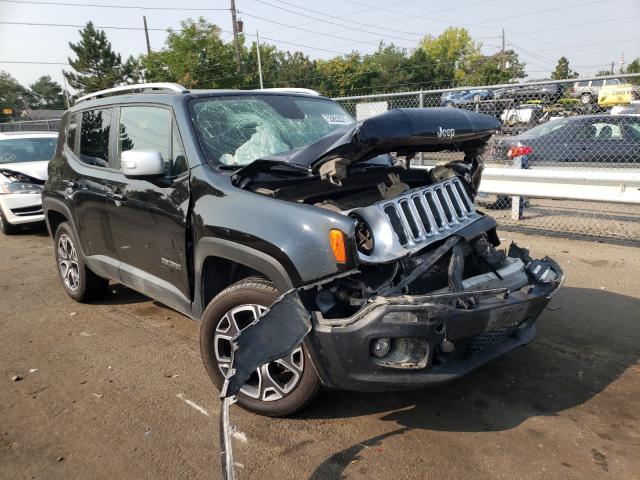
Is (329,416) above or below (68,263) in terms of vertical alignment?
below

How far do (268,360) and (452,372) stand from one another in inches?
37.4

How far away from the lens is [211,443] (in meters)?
2.87

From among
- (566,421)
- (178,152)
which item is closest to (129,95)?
(178,152)

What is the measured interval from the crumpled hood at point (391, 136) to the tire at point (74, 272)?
9.31ft

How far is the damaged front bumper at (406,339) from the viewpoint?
2.50m

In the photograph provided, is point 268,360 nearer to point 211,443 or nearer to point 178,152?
point 211,443

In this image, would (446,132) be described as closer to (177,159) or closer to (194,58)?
(177,159)

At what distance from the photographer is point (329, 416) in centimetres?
307

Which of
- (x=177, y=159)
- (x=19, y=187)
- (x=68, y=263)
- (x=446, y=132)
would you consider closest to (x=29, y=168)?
(x=19, y=187)

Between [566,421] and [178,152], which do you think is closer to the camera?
[566,421]

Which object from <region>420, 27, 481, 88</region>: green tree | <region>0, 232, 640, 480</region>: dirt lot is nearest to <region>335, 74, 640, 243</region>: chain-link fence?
<region>0, 232, 640, 480</region>: dirt lot

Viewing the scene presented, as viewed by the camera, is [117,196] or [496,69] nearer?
[117,196]

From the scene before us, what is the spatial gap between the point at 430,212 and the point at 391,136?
665 mm

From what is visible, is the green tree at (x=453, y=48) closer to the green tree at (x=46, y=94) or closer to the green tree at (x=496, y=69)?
the green tree at (x=496, y=69)
